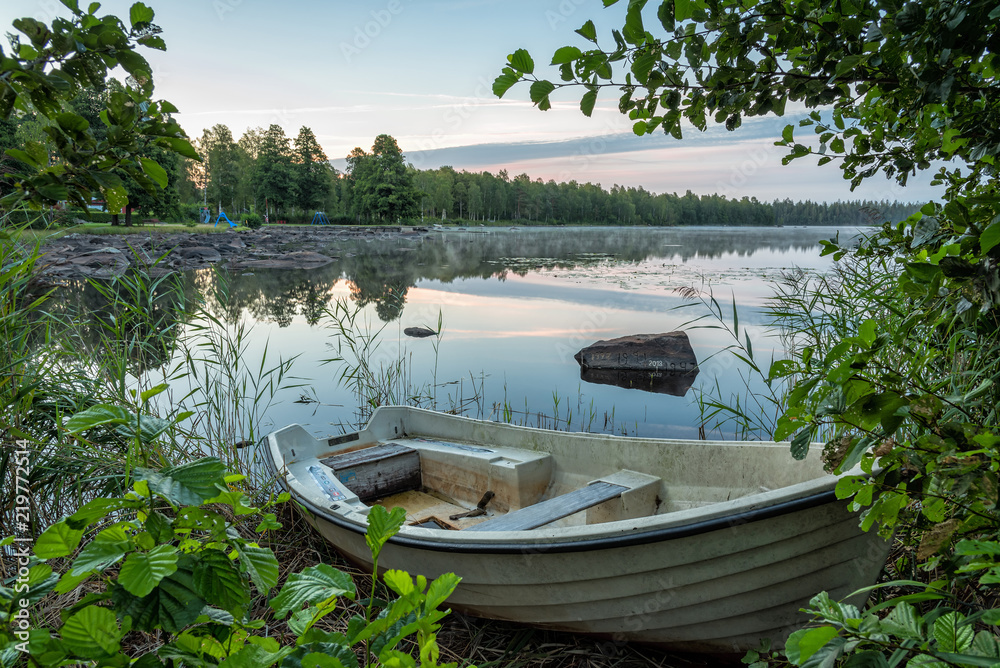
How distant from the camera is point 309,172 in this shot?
61.0m

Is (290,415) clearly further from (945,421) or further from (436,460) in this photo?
(945,421)

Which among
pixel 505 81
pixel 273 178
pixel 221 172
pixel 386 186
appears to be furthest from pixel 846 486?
pixel 221 172

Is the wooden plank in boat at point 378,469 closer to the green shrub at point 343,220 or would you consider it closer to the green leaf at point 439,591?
the green leaf at point 439,591

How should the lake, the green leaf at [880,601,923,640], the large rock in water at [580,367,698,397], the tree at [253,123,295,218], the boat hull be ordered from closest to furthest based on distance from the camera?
1. the green leaf at [880,601,923,640]
2. the boat hull
3. the lake
4. the large rock in water at [580,367,698,397]
5. the tree at [253,123,295,218]

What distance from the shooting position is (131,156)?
111 centimetres

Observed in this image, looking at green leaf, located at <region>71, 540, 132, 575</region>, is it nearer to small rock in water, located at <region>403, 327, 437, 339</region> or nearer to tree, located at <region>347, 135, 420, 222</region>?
small rock in water, located at <region>403, 327, 437, 339</region>

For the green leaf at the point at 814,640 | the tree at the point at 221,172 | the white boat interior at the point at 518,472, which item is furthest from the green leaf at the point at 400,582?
the tree at the point at 221,172

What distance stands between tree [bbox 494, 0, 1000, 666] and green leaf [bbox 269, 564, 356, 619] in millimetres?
781

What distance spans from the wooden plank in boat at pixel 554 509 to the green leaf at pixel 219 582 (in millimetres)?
2335

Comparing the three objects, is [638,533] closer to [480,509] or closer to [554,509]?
[554,509]

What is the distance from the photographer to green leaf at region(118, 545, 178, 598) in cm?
84

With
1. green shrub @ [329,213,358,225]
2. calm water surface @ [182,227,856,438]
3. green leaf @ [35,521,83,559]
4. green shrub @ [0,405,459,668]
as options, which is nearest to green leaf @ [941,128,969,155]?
green shrub @ [0,405,459,668]

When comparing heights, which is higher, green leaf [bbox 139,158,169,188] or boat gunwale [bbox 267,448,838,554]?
green leaf [bbox 139,158,169,188]

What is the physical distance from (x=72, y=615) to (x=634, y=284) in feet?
59.6
